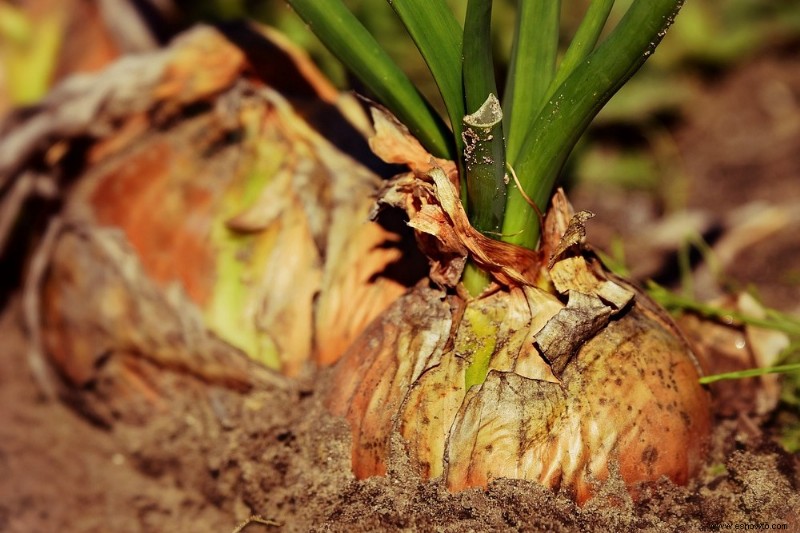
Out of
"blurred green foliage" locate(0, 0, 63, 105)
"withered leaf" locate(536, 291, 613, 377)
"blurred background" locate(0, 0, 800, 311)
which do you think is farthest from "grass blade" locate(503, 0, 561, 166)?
"blurred green foliage" locate(0, 0, 63, 105)

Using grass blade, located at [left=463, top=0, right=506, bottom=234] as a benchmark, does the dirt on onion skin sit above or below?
below

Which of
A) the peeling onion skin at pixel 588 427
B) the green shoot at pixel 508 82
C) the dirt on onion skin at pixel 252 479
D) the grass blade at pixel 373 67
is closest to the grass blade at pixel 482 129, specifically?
the green shoot at pixel 508 82

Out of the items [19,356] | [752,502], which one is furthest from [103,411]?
[752,502]

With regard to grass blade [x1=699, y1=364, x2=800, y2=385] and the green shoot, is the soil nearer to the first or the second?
grass blade [x1=699, y1=364, x2=800, y2=385]

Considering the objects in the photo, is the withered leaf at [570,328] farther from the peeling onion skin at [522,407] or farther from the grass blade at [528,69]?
the grass blade at [528,69]

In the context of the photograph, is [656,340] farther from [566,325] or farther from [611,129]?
[611,129]
